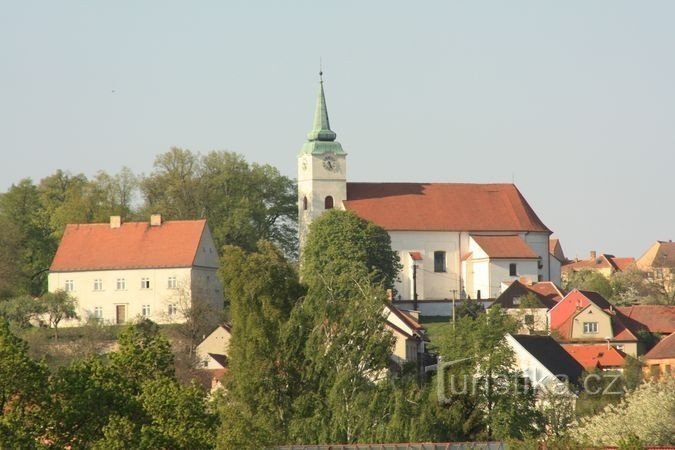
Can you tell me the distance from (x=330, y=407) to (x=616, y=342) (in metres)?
30.6

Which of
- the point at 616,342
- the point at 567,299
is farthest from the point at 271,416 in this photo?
the point at 567,299

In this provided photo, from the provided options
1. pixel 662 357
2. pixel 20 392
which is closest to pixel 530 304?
pixel 662 357

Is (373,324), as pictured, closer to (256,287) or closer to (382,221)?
(256,287)

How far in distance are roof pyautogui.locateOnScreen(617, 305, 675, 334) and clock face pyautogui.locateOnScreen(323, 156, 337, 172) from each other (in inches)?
867

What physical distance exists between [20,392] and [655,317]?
54.4 m

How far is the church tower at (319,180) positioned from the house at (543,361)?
1275 inches

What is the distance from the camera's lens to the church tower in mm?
103812

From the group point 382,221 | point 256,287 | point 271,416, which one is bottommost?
point 271,416

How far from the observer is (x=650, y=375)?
221 feet

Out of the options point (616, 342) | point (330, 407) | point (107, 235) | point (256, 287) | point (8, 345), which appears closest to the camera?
point (8, 345)

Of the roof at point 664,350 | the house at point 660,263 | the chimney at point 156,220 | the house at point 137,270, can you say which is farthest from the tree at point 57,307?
the house at point 660,263

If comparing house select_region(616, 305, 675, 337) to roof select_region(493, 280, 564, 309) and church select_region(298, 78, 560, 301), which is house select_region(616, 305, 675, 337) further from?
church select_region(298, 78, 560, 301)

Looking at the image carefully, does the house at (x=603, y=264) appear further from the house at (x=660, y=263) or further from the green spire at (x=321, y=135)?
the green spire at (x=321, y=135)

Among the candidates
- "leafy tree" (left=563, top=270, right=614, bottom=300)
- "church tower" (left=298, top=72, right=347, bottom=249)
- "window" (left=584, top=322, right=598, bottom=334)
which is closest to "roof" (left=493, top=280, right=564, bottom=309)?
"window" (left=584, top=322, right=598, bottom=334)
